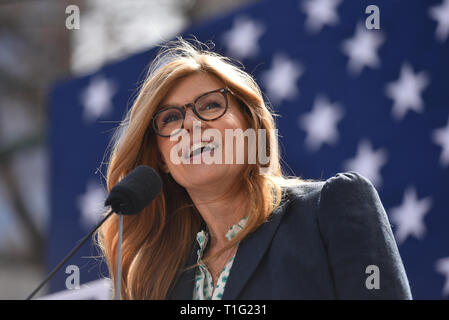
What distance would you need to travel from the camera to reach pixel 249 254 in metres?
1.27

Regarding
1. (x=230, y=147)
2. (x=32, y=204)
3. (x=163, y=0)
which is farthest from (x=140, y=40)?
(x=230, y=147)

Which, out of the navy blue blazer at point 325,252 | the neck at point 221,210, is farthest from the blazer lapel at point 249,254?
the neck at point 221,210

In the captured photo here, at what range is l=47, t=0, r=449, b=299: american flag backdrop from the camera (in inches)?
87.3

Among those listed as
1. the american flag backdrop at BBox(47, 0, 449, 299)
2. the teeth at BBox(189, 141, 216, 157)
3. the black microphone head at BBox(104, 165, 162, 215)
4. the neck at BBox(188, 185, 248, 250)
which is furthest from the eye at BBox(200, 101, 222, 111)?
the american flag backdrop at BBox(47, 0, 449, 299)

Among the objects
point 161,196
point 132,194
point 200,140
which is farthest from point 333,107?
point 132,194

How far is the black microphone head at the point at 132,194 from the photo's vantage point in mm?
1052

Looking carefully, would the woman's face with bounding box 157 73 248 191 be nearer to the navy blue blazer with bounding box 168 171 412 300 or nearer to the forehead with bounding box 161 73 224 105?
the forehead with bounding box 161 73 224 105

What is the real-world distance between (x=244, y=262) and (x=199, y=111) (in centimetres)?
38

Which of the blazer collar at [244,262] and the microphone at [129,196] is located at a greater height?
the microphone at [129,196]

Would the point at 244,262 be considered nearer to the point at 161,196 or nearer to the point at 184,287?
the point at 184,287

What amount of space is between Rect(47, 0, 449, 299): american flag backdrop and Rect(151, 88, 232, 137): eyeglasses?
0.69 m

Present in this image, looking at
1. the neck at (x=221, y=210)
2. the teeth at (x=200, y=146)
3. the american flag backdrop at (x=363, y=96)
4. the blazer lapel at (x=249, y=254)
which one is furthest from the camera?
the american flag backdrop at (x=363, y=96)

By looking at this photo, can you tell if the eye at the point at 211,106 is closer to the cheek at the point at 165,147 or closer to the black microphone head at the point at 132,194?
the cheek at the point at 165,147
